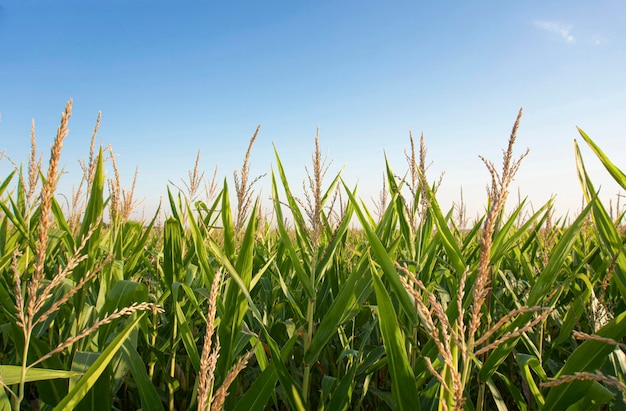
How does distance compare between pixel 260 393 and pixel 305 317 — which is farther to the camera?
pixel 305 317

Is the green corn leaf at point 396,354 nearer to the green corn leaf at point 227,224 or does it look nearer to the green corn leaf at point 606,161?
the green corn leaf at point 227,224

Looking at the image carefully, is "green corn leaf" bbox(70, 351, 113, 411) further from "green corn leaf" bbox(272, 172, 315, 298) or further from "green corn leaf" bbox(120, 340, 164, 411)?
"green corn leaf" bbox(272, 172, 315, 298)

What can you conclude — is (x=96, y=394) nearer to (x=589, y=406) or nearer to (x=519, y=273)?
(x=589, y=406)

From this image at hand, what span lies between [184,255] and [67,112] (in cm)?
135

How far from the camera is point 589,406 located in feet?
3.99

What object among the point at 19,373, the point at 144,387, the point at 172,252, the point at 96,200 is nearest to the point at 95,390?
the point at 144,387

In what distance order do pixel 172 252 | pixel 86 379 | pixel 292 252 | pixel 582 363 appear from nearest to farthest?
1. pixel 86 379
2. pixel 582 363
3. pixel 292 252
4. pixel 172 252

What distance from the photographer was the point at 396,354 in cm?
108

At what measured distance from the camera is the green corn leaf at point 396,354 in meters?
1.08

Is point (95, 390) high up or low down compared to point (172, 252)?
down

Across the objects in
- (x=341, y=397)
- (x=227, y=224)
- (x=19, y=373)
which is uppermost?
(x=227, y=224)

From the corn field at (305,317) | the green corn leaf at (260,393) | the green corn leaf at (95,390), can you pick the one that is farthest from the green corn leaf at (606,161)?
the green corn leaf at (95,390)

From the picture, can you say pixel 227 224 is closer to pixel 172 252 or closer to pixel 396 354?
pixel 172 252

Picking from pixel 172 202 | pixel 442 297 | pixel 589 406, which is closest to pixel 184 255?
pixel 172 202
